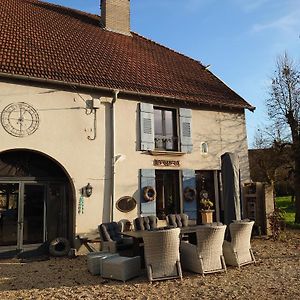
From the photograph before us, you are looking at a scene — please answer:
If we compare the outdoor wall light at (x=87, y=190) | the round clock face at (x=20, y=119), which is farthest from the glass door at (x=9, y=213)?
the outdoor wall light at (x=87, y=190)

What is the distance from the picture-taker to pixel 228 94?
43.7ft

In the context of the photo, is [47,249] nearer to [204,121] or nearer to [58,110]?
[58,110]

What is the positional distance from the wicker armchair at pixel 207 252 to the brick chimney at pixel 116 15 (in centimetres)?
1100

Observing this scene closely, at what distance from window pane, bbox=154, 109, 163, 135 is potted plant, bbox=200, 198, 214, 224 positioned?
277cm

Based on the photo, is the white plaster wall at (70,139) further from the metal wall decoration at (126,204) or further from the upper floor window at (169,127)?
the upper floor window at (169,127)

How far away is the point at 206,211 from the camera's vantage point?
37.6ft

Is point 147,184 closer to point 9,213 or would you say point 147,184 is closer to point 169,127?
point 169,127

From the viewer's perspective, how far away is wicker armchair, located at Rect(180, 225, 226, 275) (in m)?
6.38

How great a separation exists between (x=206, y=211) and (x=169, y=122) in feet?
10.7

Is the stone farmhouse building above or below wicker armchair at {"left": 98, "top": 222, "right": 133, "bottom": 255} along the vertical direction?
above

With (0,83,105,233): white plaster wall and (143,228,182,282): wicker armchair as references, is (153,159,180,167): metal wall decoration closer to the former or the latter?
(0,83,105,233): white plaster wall

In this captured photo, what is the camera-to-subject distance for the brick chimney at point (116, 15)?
14.7 metres

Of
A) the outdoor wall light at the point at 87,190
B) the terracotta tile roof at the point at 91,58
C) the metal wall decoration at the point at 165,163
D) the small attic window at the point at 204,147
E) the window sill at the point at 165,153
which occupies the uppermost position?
the terracotta tile roof at the point at 91,58

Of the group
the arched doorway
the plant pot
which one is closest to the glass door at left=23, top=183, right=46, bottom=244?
the arched doorway
